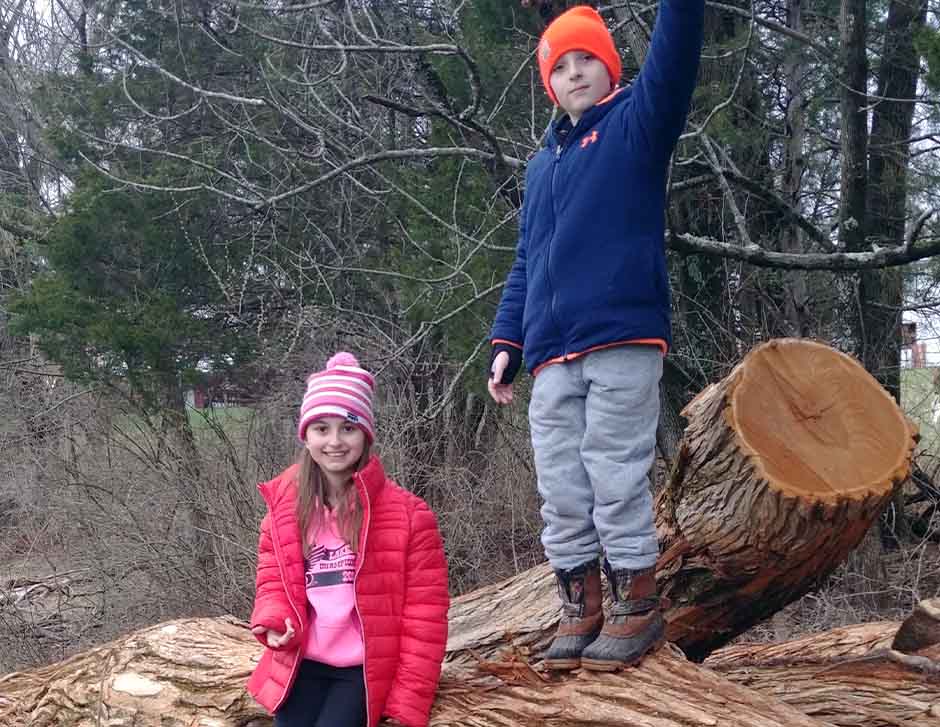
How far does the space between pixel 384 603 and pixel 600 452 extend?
29.2 inches

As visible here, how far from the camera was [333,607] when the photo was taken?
2881mm


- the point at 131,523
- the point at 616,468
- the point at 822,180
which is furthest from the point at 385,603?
the point at 822,180

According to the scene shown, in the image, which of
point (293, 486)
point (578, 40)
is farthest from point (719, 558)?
point (578, 40)

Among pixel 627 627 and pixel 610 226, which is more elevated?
pixel 610 226

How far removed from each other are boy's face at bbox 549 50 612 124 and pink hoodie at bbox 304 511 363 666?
4.83 feet

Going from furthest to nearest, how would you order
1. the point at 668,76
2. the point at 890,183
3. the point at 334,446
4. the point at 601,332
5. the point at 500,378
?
the point at 890,183 → the point at 500,378 → the point at 334,446 → the point at 601,332 → the point at 668,76

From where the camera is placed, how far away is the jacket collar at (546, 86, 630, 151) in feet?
9.64

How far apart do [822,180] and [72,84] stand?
22.1ft

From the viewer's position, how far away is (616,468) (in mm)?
2756

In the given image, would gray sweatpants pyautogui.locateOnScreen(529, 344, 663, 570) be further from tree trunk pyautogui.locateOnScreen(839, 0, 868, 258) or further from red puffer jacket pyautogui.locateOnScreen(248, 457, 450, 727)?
tree trunk pyautogui.locateOnScreen(839, 0, 868, 258)

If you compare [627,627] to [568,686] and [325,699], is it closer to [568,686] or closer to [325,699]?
[568,686]

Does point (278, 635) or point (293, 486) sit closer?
point (278, 635)

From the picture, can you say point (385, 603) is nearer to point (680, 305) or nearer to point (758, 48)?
point (680, 305)

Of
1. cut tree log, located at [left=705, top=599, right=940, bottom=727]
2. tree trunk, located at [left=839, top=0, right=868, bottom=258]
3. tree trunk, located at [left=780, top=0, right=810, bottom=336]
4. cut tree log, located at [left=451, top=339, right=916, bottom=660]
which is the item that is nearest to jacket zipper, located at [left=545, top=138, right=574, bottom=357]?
cut tree log, located at [left=451, top=339, right=916, bottom=660]
